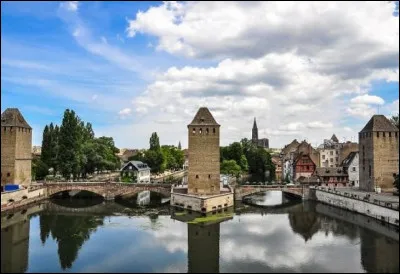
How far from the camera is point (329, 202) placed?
1781 inches

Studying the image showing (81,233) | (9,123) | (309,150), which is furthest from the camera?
(309,150)

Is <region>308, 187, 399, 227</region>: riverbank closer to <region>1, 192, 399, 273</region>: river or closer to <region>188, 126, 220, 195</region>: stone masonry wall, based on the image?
<region>1, 192, 399, 273</region>: river

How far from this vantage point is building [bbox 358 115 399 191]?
4488 cm

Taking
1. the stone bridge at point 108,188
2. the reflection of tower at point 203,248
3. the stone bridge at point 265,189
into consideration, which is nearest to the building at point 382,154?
the stone bridge at point 265,189

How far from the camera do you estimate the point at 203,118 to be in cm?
4353

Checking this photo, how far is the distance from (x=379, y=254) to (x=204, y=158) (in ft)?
72.5

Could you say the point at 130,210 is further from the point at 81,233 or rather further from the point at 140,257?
the point at 140,257

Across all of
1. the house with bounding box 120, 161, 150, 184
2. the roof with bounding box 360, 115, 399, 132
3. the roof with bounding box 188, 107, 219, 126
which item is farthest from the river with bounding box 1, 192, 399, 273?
the house with bounding box 120, 161, 150, 184

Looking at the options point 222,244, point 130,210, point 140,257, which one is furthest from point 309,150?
point 140,257

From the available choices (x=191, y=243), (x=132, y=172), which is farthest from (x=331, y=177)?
(x=191, y=243)

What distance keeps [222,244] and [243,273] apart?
21.6ft

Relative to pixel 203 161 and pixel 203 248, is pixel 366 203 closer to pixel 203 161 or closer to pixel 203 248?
pixel 203 161

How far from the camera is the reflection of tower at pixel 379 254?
21.6m

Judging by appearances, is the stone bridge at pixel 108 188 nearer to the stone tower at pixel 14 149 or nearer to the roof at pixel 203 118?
the stone tower at pixel 14 149
